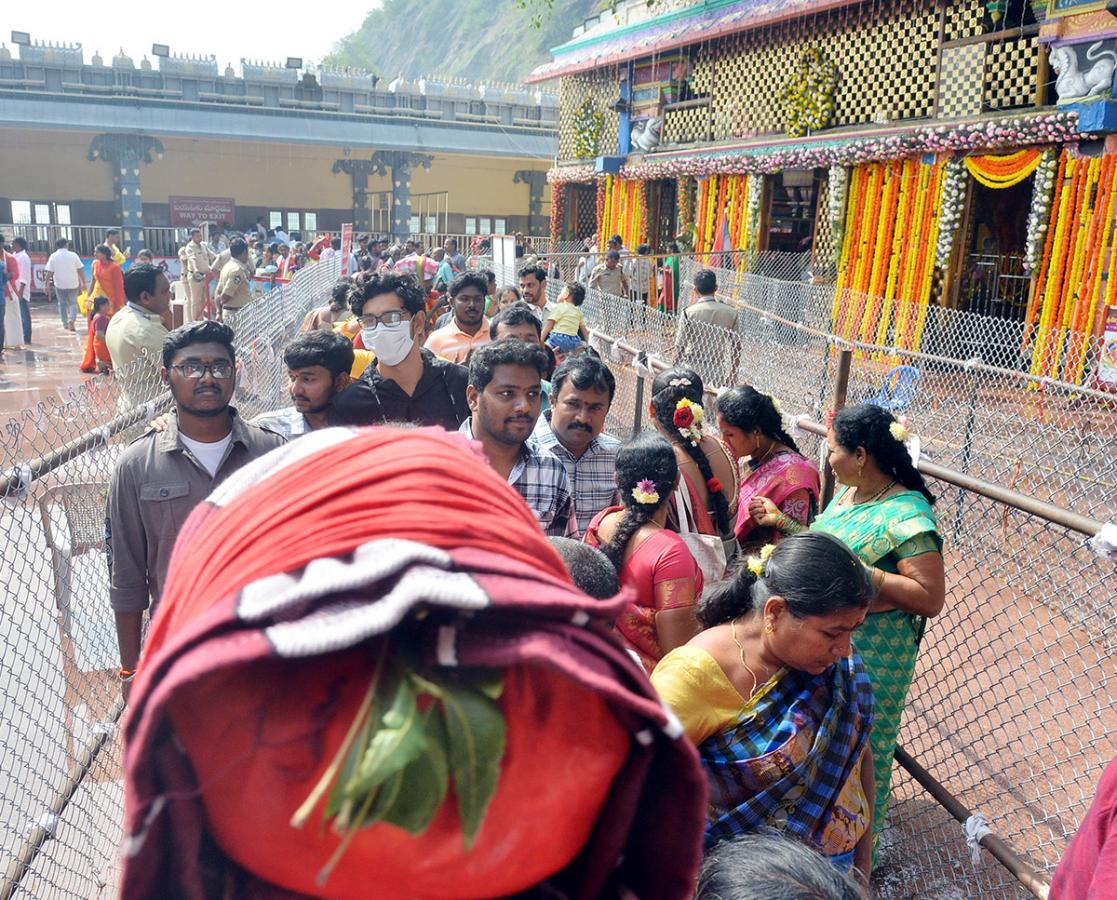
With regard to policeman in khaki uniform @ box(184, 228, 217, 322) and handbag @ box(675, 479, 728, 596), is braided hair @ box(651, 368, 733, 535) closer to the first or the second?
handbag @ box(675, 479, 728, 596)

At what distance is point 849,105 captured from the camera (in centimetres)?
1460

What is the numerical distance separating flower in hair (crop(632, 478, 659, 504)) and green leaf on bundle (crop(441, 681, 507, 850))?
89.6 inches

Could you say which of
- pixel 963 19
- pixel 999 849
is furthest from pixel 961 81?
pixel 999 849

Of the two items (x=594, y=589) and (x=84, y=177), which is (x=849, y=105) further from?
(x=84, y=177)

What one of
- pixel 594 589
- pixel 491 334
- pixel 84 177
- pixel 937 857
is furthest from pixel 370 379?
pixel 84 177

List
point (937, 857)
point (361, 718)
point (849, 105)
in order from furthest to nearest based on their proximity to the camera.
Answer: point (849, 105) < point (937, 857) < point (361, 718)

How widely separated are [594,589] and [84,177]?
1117 inches

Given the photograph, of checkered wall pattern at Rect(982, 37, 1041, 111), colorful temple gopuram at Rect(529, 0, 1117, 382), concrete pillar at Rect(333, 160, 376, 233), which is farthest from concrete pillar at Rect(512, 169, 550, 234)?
checkered wall pattern at Rect(982, 37, 1041, 111)

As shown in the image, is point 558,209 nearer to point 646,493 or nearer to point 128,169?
point 128,169

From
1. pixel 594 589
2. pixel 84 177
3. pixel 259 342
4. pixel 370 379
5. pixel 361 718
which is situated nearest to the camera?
pixel 361 718

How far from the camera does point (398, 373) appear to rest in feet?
13.7

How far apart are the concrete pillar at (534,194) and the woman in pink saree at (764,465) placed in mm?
28279

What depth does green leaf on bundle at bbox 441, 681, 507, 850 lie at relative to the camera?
755 millimetres

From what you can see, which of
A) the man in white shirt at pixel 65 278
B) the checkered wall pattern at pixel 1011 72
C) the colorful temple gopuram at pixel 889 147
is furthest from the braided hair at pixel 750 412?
the man in white shirt at pixel 65 278
